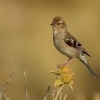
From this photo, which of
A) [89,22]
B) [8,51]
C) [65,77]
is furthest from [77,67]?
[65,77]

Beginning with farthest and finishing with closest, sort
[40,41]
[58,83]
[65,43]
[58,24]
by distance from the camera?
[40,41], [65,43], [58,24], [58,83]

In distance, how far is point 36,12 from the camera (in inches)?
737

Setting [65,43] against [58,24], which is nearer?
[58,24]

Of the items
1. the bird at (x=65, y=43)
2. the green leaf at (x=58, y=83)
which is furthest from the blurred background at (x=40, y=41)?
the green leaf at (x=58, y=83)

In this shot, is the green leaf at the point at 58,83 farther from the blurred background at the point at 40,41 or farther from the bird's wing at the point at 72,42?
the blurred background at the point at 40,41

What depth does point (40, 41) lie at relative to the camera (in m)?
16.9

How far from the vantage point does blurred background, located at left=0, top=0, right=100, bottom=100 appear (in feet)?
45.0

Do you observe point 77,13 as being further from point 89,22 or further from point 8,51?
point 8,51

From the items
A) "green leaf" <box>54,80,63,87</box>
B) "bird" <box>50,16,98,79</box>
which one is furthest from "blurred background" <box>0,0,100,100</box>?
"green leaf" <box>54,80,63,87</box>

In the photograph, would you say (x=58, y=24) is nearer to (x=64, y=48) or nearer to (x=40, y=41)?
(x=64, y=48)

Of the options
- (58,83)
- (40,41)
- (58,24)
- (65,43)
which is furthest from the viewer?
(40,41)

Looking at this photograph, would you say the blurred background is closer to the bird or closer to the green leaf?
the bird

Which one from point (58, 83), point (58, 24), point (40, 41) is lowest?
point (40, 41)

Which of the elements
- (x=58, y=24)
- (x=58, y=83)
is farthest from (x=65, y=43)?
(x=58, y=83)
